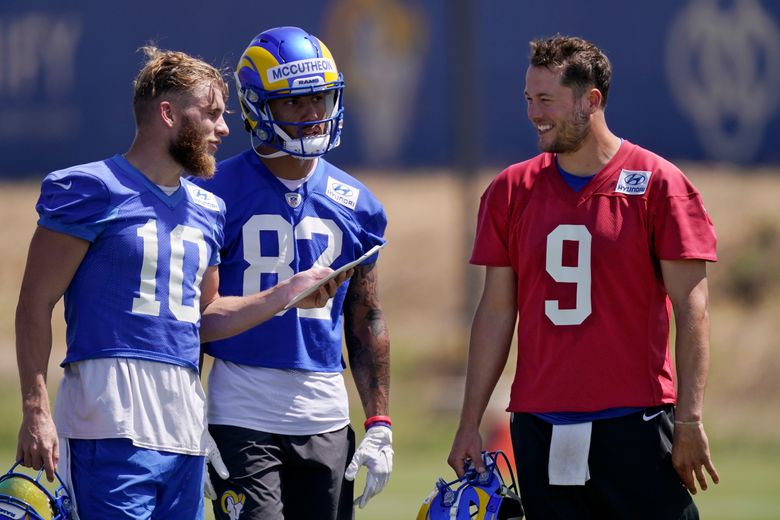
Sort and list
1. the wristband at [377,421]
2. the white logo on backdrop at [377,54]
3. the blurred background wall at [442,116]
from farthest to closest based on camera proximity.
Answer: the white logo on backdrop at [377,54] < the blurred background wall at [442,116] < the wristband at [377,421]

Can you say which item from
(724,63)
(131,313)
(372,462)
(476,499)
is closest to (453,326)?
(724,63)

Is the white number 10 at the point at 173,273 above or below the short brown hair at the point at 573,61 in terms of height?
below

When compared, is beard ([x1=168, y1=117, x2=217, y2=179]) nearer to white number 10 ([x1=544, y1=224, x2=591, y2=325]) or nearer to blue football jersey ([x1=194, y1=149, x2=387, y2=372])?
blue football jersey ([x1=194, y1=149, x2=387, y2=372])

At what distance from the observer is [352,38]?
2031 cm

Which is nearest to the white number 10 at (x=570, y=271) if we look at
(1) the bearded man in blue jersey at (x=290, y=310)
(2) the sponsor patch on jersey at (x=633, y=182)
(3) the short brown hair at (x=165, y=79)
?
(2) the sponsor patch on jersey at (x=633, y=182)

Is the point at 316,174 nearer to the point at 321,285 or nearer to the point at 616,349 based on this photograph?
the point at 321,285

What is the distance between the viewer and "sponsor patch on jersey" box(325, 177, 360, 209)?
17.3 feet

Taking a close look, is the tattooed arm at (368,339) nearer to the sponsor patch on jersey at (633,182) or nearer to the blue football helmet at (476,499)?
the blue football helmet at (476,499)

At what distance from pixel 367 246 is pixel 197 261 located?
3.05 feet

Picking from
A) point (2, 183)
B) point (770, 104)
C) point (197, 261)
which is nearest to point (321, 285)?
point (197, 261)

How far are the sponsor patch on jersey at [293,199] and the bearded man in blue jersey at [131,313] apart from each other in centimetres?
55

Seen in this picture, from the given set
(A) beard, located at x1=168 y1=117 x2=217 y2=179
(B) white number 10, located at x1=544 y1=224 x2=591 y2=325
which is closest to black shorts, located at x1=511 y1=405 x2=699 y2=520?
(B) white number 10, located at x1=544 y1=224 x2=591 y2=325

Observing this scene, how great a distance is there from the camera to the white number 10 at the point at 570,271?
482 cm

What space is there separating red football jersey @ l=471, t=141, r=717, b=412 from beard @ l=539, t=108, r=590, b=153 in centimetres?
14
